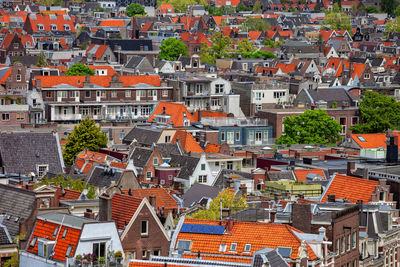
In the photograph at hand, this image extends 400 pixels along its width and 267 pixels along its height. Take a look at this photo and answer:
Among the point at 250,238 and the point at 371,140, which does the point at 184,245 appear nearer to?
the point at 250,238

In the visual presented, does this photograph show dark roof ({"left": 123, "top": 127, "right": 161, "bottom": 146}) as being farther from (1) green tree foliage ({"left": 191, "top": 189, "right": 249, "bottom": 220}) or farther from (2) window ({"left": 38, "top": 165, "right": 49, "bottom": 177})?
(1) green tree foliage ({"left": 191, "top": 189, "right": 249, "bottom": 220})

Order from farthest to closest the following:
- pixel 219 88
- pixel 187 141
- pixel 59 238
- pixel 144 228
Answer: pixel 219 88 → pixel 187 141 → pixel 144 228 → pixel 59 238

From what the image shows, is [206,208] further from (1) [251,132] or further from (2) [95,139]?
(1) [251,132]

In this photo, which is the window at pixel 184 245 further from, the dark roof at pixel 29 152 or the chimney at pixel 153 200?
the dark roof at pixel 29 152

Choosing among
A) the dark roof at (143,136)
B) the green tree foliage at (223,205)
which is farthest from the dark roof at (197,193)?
the dark roof at (143,136)

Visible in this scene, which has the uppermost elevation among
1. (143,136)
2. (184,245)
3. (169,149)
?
(184,245)

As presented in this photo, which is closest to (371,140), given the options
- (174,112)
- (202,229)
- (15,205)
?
(174,112)

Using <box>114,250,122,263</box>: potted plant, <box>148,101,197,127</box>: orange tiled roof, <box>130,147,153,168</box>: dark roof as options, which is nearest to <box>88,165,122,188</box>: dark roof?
<box>130,147,153,168</box>: dark roof
